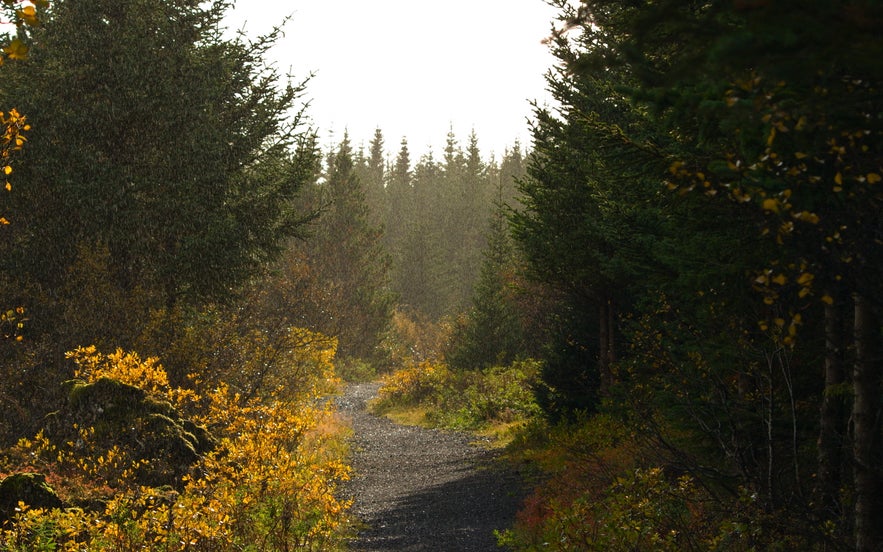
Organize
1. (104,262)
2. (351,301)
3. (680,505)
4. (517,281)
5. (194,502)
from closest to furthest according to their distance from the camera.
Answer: (680,505) < (194,502) < (104,262) < (517,281) < (351,301)

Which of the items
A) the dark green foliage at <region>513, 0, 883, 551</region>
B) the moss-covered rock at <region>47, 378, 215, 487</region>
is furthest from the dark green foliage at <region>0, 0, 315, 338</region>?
the dark green foliage at <region>513, 0, 883, 551</region>

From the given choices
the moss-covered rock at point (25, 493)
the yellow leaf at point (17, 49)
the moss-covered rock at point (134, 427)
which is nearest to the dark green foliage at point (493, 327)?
the moss-covered rock at point (134, 427)

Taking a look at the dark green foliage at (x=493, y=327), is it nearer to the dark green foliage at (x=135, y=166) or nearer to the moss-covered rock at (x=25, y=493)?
the dark green foliage at (x=135, y=166)

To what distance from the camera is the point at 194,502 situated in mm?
7332

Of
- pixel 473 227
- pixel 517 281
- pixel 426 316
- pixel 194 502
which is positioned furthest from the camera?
pixel 473 227

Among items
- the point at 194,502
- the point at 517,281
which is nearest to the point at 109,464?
the point at 194,502

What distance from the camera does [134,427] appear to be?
10.1 meters

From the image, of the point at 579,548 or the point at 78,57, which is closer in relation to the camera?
the point at 579,548

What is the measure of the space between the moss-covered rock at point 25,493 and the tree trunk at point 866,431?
24.8 ft

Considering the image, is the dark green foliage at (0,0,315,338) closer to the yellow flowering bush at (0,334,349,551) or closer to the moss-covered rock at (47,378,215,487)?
the moss-covered rock at (47,378,215,487)

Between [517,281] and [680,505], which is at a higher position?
[517,281]

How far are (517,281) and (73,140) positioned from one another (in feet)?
53.9

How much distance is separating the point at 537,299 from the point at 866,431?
20.9 metres

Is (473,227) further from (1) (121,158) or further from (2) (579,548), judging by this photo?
(2) (579,548)
